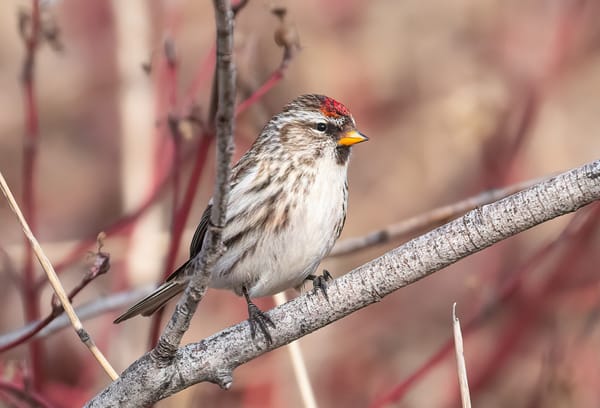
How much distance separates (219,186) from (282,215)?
1057 millimetres

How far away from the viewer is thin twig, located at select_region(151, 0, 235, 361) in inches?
61.5

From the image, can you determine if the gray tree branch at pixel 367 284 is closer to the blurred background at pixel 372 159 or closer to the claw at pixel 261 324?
the claw at pixel 261 324

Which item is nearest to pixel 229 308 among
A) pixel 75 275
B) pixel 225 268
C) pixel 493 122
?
pixel 75 275

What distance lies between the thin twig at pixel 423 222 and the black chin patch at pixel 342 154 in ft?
0.99

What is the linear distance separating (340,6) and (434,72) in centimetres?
71

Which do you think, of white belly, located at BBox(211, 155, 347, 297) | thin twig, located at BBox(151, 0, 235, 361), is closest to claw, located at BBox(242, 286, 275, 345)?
thin twig, located at BBox(151, 0, 235, 361)

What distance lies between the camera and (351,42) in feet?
19.0

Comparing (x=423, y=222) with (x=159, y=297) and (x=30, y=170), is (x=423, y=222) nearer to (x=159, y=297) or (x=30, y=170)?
(x=159, y=297)

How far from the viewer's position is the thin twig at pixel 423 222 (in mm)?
3104

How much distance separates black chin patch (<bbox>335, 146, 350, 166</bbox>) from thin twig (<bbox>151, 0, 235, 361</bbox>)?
1052 mm

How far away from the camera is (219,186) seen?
Result: 1.79 m

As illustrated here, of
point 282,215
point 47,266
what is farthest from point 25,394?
point 282,215

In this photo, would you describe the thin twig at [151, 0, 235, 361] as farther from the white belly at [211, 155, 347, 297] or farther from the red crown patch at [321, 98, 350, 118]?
the red crown patch at [321, 98, 350, 118]

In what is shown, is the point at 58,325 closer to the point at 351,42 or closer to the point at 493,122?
the point at 493,122
